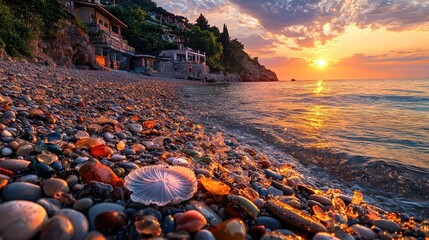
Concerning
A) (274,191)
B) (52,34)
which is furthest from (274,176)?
(52,34)

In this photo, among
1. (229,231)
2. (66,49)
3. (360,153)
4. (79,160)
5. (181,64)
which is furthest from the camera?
(181,64)

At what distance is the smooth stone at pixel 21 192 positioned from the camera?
4.46 ft

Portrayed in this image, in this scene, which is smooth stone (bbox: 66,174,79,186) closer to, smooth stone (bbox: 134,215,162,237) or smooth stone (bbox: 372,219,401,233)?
smooth stone (bbox: 134,215,162,237)

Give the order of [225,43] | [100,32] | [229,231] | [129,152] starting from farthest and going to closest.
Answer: [225,43] < [100,32] < [129,152] < [229,231]

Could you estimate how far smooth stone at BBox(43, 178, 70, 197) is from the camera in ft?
4.80

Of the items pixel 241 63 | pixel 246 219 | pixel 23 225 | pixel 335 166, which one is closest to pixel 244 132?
pixel 335 166

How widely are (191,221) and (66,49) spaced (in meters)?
23.7

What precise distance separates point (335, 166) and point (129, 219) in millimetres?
3613

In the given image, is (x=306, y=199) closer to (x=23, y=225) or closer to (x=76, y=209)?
(x=76, y=209)

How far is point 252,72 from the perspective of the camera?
295 ft

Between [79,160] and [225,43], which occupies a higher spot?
[225,43]

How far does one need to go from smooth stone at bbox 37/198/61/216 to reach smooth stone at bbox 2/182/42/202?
A: 0.27 feet

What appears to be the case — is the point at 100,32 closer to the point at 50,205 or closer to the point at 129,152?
the point at 129,152

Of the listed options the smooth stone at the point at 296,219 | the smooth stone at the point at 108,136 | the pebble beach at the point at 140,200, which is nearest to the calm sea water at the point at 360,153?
the pebble beach at the point at 140,200
